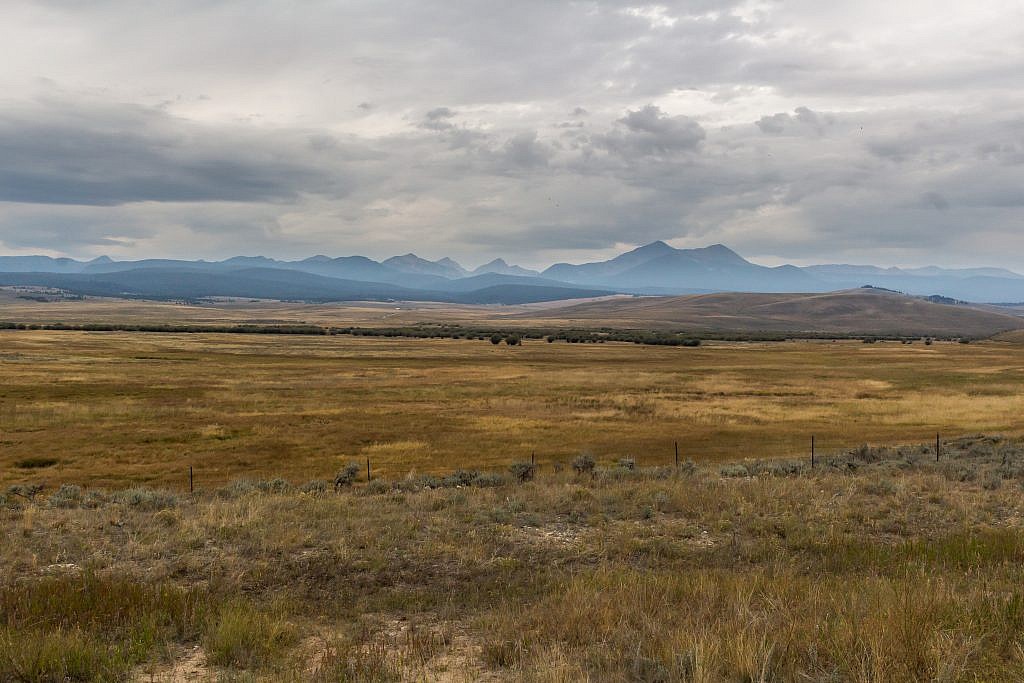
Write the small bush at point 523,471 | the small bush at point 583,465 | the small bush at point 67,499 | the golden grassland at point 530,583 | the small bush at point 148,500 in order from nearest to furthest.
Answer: the golden grassland at point 530,583
the small bush at point 148,500
the small bush at point 67,499
the small bush at point 523,471
the small bush at point 583,465

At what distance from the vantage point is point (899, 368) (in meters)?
75.4

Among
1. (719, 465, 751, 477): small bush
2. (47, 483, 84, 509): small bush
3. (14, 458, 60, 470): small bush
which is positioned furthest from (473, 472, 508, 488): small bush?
(14, 458, 60, 470): small bush

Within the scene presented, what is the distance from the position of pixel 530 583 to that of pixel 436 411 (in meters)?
35.2

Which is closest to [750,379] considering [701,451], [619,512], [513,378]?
[513,378]

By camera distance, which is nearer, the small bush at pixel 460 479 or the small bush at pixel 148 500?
the small bush at pixel 148 500

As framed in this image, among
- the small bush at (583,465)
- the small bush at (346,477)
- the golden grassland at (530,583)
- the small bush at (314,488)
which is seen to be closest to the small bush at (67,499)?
the golden grassland at (530,583)

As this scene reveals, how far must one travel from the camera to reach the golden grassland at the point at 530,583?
617 cm

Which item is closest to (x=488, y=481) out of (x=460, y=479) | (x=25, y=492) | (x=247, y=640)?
(x=460, y=479)

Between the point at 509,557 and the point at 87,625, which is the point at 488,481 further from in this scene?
the point at 87,625

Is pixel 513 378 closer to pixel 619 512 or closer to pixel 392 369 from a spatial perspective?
pixel 392 369

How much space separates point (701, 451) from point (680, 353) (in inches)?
2979

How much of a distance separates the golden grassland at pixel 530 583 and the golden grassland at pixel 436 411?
1192cm

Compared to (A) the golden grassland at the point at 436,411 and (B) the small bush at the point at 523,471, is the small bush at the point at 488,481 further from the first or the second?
(A) the golden grassland at the point at 436,411

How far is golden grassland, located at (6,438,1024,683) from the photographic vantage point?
617 cm
